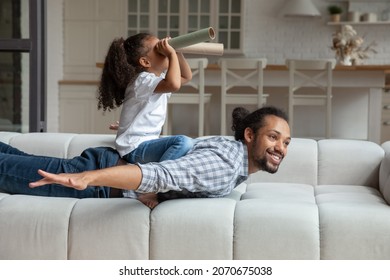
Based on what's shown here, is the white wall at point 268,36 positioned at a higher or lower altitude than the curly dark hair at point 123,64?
higher

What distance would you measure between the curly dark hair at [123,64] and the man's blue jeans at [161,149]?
9.2 inches

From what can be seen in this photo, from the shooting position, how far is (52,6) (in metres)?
8.34

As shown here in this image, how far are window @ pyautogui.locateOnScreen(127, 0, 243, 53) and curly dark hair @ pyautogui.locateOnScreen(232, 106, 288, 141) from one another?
5767 mm

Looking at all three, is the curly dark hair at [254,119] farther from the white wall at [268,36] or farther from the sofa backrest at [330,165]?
the white wall at [268,36]

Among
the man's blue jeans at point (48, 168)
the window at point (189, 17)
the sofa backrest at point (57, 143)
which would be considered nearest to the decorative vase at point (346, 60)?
the window at point (189, 17)

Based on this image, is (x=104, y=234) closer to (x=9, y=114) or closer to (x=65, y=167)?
(x=65, y=167)

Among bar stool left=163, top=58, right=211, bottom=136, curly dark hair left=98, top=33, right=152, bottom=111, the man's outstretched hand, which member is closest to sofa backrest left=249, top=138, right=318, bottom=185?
curly dark hair left=98, top=33, right=152, bottom=111

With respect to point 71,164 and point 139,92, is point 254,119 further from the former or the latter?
point 71,164

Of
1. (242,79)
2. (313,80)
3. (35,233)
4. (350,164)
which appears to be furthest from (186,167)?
(313,80)

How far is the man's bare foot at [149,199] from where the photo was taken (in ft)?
8.02

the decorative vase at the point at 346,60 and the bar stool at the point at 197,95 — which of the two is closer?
the bar stool at the point at 197,95

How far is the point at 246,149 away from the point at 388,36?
6.10m

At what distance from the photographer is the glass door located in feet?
16.7
